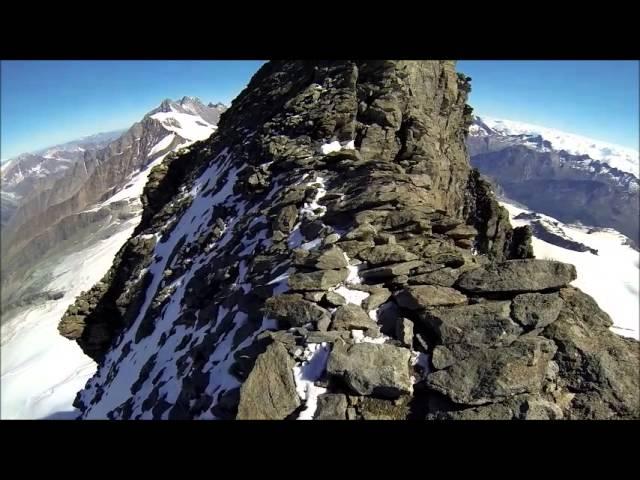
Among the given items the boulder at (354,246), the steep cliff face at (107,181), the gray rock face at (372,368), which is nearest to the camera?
the gray rock face at (372,368)

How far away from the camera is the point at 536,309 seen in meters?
8.23

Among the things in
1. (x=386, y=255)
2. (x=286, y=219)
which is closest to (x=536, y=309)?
(x=386, y=255)

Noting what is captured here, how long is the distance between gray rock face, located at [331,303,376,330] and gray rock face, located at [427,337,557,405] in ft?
5.46

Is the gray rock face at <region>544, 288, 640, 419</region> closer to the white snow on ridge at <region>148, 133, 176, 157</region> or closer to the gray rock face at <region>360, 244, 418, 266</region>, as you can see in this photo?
the gray rock face at <region>360, 244, 418, 266</region>

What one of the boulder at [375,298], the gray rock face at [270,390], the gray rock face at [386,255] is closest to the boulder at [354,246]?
the gray rock face at [386,255]

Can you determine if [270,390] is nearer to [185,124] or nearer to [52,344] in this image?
[52,344]

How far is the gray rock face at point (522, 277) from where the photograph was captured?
28.3ft

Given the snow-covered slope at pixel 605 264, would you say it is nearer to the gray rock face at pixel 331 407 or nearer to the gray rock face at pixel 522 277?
the gray rock face at pixel 522 277

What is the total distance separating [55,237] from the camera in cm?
7544

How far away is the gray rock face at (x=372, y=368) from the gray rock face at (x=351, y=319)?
1.93 feet

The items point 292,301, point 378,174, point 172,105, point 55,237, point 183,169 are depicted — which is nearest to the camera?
point 292,301
